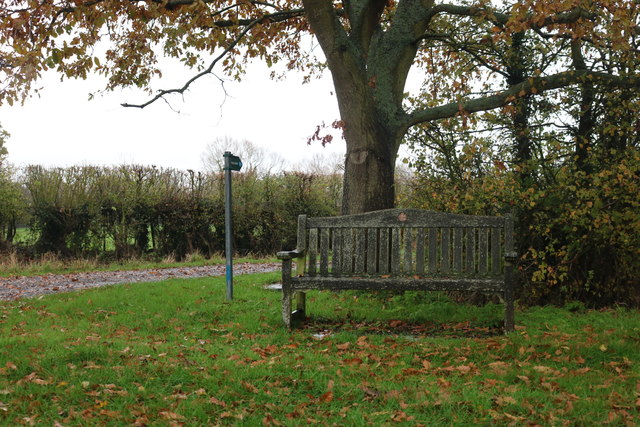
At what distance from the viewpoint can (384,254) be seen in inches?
274

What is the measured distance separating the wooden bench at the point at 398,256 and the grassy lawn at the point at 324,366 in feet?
1.71

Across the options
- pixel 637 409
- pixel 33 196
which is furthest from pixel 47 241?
pixel 637 409

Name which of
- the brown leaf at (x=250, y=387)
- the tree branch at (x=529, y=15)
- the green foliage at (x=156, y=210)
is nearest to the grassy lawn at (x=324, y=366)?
the brown leaf at (x=250, y=387)

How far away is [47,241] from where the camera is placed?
14.9 metres

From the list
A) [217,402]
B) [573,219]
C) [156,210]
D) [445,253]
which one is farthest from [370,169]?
[156,210]

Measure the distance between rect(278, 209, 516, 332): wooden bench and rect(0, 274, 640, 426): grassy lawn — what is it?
1.71 feet

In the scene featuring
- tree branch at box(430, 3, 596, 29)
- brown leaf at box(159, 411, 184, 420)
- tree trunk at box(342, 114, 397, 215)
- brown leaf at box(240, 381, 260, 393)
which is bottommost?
brown leaf at box(159, 411, 184, 420)

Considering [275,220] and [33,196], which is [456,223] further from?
[33,196]

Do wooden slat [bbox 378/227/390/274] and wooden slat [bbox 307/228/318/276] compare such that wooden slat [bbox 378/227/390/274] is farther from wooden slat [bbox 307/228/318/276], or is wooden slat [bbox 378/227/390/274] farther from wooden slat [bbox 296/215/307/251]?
wooden slat [bbox 296/215/307/251]

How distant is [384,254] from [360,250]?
0.29 m

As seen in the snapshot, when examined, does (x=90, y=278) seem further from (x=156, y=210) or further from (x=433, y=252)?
(x=433, y=252)

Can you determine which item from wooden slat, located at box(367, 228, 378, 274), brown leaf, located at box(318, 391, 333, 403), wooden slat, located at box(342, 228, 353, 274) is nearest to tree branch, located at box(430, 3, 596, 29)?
wooden slat, located at box(367, 228, 378, 274)

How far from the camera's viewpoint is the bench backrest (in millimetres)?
6699

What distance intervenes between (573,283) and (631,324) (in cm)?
118
